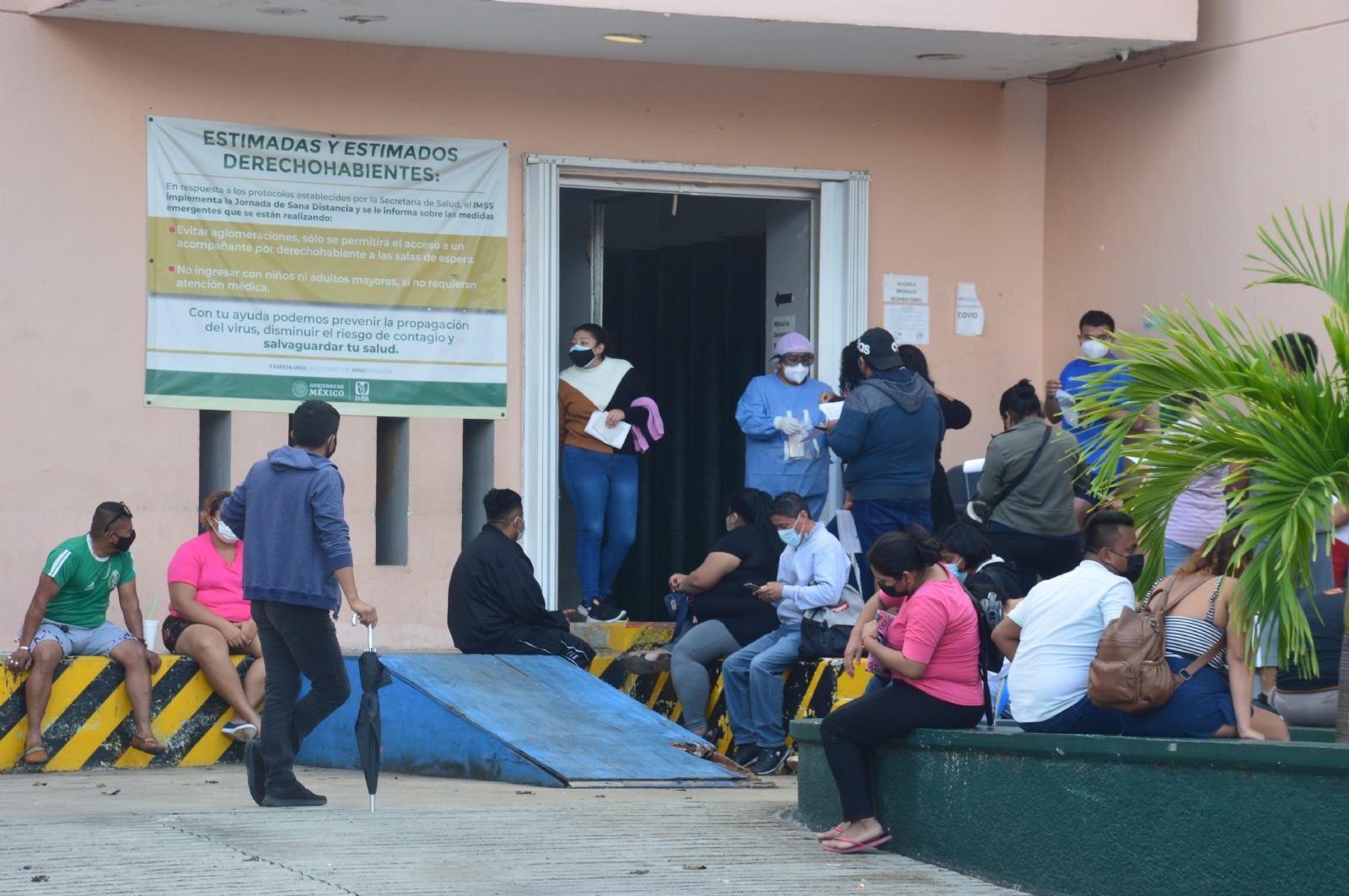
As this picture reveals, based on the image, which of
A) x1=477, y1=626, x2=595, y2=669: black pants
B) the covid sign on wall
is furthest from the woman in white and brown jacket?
x1=477, y1=626, x2=595, y2=669: black pants

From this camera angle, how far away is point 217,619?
952 cm

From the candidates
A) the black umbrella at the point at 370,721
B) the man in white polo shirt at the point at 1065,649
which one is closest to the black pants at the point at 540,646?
the black umbrella at the point at 370,721

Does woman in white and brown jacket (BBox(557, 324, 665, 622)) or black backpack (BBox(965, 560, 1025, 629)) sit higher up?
woman in white and brown jacket (BBox(557, 324, 665, 622))

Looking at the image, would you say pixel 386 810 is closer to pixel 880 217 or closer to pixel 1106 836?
pixel 1106 836

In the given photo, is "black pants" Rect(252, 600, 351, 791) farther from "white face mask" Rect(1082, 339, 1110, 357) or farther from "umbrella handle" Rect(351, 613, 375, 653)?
"white face mask" Rect(1082, 339, 1110, 357)

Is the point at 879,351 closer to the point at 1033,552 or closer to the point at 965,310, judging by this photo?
the point at 1033,552

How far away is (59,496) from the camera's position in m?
9.88

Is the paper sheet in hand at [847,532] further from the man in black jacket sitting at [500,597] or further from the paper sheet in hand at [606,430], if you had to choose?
the man in black jacket sitting at [500,597]

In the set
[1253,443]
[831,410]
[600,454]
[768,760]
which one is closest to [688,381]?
[600,454]

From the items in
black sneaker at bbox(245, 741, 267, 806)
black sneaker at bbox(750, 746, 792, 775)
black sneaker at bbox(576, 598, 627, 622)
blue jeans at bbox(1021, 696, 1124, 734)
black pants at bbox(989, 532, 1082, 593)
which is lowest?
black sneaker at bbox(750, 746, 792, 775)

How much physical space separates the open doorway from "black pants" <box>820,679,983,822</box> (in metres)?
6.42

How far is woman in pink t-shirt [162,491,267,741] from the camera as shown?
9.45 m

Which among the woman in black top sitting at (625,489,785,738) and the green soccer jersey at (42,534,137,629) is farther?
the woman in black top sitting at (625,489,785,738)

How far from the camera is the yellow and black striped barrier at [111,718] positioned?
9000 millimetres
